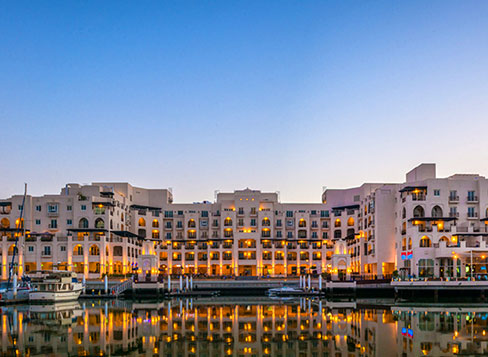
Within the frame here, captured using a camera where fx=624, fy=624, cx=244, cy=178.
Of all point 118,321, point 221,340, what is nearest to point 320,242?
point 118,321

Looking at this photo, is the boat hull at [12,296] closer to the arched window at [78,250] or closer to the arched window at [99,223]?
the arched window at [78,250]

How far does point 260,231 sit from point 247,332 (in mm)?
97382

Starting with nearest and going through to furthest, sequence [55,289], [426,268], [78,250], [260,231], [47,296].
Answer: [47,296] → [55,289] → [426,268] → [78,250] → [260,231]

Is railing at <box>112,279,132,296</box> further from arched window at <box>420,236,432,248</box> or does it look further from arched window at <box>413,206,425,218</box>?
arched window at <box>413,206,425,218</box>

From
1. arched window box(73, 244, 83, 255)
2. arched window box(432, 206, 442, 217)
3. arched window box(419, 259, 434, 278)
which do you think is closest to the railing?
arched window box(73, 244, 83, 255)

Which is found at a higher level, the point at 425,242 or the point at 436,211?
the point at 436,211

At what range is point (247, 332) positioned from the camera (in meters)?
43.8

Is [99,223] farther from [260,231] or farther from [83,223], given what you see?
[260,231]

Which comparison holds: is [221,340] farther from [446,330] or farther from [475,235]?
[475,235]

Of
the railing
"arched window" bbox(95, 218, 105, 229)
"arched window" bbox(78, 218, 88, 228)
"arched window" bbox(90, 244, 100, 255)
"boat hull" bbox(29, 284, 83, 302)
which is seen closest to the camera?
"boat hull" bbox(29, 284, 83, 302)

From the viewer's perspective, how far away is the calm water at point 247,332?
3616cm

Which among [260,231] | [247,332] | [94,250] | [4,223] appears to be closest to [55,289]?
[94,250]

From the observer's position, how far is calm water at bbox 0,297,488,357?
36.2 meters

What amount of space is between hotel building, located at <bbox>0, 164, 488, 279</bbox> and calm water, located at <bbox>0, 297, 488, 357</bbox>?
34901 millimetres
